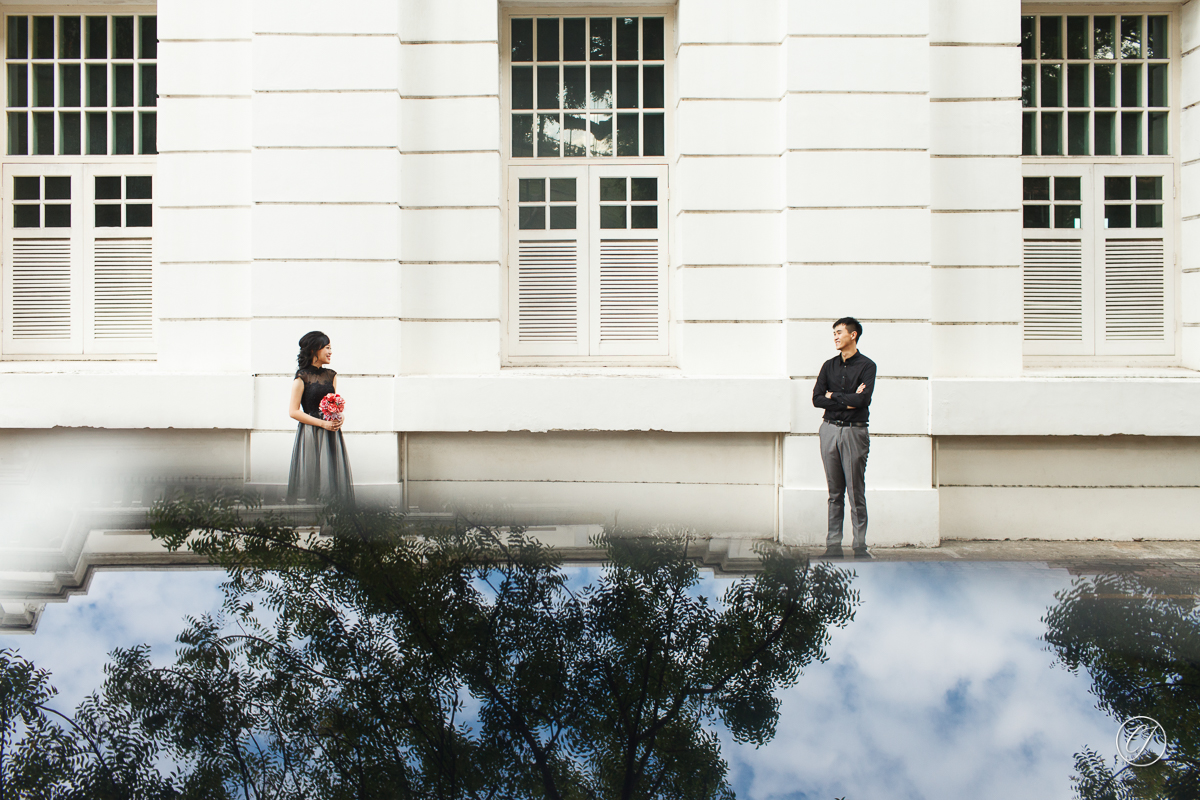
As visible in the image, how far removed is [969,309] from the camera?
7527 millimetres

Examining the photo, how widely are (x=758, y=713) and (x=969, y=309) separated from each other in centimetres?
732

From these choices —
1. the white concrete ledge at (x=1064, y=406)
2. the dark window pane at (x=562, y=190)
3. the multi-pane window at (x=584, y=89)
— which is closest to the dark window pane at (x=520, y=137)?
the multi-pane window at (x=584, y=89)

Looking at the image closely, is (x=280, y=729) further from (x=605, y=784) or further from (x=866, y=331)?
(x=866, y=331)

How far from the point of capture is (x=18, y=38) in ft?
26.8

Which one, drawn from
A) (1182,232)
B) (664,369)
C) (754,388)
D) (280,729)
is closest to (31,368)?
(664,369)

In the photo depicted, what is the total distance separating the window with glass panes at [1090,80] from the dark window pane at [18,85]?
10006 millimetres

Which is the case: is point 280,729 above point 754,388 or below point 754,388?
below

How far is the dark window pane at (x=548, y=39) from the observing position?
809 centimetres

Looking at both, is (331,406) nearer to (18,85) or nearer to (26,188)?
(26,188)

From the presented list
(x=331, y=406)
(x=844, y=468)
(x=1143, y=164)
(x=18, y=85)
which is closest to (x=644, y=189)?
(x=844, y=468)

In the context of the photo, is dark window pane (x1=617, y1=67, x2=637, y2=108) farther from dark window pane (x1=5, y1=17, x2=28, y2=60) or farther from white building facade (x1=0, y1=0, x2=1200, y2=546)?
dark window pane (x1=5, y1=17, x2=28, y2=60)

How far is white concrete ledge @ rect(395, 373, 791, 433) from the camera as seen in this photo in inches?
288

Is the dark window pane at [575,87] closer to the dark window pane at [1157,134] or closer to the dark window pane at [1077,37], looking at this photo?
the dark window pane at [1077,37]

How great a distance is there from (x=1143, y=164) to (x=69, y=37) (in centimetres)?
1084
